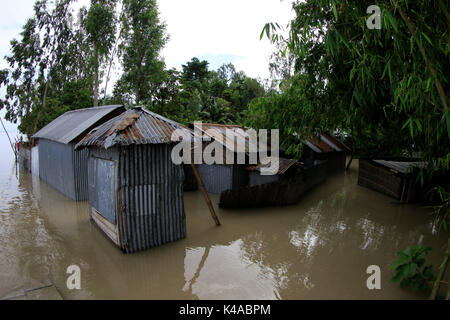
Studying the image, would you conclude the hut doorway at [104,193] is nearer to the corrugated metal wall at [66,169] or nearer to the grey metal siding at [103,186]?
the grey metal siding at [103,186]

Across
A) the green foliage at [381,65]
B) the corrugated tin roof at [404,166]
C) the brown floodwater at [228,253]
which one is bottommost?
the brown floodwater at [228,253]

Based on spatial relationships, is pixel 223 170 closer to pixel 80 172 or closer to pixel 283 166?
pixel 283 166

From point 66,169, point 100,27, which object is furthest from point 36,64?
point 66,169

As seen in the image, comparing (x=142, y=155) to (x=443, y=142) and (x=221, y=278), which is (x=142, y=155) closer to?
(x=221, y=278)

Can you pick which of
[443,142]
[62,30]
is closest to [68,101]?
[62,30]

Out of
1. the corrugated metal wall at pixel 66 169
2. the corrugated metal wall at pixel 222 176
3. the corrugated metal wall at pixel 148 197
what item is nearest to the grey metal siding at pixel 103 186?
the corrugated metal wall at pixel 148 197

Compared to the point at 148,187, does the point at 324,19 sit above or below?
above

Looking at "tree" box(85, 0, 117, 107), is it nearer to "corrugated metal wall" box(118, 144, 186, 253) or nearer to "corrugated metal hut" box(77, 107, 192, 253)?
"corrugated metal hut" box(77, 107, 192, 253)

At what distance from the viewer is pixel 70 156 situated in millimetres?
10828

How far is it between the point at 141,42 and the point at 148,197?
19.4 metres

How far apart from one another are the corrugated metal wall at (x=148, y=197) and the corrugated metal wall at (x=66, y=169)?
17.8 feet

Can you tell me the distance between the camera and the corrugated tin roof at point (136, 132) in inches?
239
